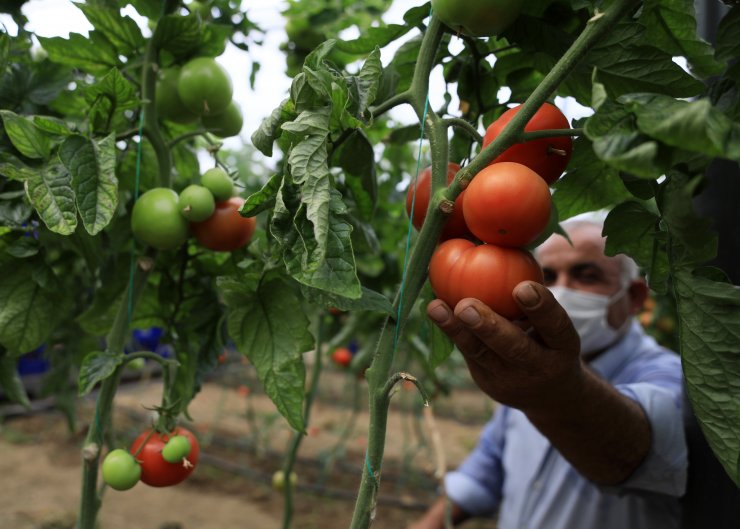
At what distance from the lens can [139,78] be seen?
994 mm

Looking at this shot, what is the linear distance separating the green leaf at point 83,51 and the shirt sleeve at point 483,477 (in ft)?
5.74

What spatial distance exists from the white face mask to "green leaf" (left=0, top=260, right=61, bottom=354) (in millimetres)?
1501

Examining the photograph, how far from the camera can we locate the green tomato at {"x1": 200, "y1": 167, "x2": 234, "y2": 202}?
0.85 meters

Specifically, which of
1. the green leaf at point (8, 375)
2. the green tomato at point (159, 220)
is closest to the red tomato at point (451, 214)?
the green tomato at point (159, 220)

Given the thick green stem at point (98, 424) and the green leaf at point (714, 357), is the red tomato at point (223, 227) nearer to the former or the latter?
the thick green stem at point (98, 424)

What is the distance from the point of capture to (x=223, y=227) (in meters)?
0.86

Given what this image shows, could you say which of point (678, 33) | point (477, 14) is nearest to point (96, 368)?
point (477, 14)

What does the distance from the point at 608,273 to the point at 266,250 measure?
1445 mm

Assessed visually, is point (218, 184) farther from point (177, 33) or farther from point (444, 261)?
point (444, 261)

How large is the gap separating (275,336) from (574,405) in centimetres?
53

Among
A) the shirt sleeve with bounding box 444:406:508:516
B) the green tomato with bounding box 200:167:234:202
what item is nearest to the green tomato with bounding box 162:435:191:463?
the green tomato with bounding box 200:167:234:202

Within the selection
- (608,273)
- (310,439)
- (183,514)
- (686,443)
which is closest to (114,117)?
(686,443)

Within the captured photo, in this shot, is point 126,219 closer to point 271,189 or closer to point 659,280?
point 271,189

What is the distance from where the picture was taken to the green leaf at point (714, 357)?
1.78ft
